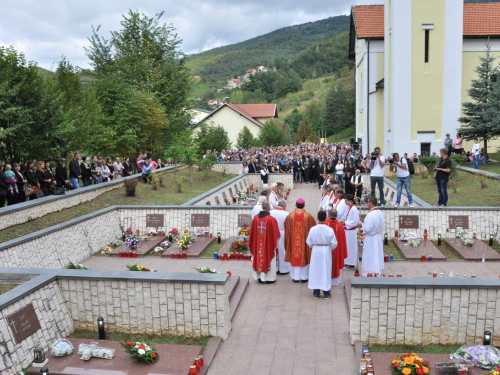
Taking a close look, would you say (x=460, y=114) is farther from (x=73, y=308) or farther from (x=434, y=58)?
(x=73, y=308)

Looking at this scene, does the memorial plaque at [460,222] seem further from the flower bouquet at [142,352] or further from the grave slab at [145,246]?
the flower bouquet at [142,352]

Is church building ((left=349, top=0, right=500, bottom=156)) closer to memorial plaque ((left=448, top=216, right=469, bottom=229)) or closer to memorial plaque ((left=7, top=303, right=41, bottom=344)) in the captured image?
memorial plaque ((left=448, top=216, right=469, bottom=229))

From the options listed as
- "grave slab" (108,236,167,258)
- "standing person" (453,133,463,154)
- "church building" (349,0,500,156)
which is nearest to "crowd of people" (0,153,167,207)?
"grave slab" (108,236,167,258)

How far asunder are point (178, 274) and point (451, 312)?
388 centimetres

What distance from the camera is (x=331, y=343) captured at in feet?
21.7

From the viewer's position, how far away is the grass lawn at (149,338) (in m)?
6.71

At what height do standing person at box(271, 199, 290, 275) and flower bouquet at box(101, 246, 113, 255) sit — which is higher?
standing person at box(271, 199, 290, 275)

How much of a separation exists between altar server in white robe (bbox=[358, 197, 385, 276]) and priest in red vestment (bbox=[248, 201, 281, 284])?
1.77 m

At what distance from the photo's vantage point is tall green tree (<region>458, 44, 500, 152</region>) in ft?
70.9

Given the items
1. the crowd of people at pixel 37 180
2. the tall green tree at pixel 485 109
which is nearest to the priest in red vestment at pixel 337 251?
the crowd of people at pixel 37 180

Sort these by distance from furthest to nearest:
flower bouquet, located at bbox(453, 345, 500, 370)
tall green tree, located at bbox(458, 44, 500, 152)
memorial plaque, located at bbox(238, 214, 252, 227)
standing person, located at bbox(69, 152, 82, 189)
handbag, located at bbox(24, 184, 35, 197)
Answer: tall green tree, located at bbox(458, 44, 500, 152) < standing person, located at bbox(69, 152, 82, 189) < handbag, located at bbox(24, 184, 35, 197) < memorial plaque, located at bbox(238, 214, 252, 227) < flower bouquet, located at bbox(453, 345, 500, 370)

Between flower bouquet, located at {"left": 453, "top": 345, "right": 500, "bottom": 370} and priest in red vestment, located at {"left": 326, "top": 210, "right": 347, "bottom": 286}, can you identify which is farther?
priest in red vestment, located at {"left": 326, "top": 210, "right": 347, "bottom": 286}

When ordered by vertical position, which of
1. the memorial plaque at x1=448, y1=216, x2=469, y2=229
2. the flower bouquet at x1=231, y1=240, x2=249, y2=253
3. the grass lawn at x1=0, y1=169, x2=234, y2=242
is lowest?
the flower bouquet at x1=231, y1=240, x2=249, y2=253

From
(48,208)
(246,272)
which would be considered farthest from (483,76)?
(48,208)
